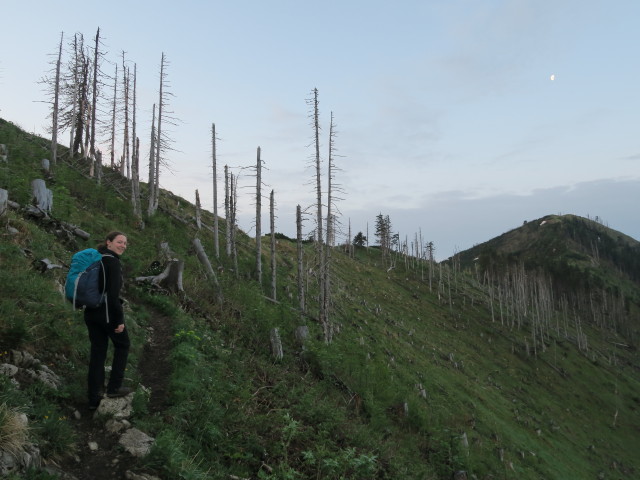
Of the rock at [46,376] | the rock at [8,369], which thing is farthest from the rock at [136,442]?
the rock at [8,369]

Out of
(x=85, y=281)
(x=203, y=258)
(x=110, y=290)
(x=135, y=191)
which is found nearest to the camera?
(x=85, y=281)

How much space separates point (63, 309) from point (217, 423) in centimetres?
412

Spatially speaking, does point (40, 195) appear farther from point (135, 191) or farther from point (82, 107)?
point (82, 107)

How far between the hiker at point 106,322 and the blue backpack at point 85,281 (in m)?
0.08

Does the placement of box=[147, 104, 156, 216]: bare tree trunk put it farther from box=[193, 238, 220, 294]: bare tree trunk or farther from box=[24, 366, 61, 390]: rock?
box=[24, 366, 61, 390]: rock

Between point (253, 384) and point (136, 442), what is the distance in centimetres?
504

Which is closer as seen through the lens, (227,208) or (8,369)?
(8,369)

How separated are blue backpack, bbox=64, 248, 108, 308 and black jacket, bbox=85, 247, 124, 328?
6cm

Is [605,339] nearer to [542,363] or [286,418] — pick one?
[542,363]

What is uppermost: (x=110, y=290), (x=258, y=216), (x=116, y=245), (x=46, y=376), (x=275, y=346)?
(x=258, y=216)

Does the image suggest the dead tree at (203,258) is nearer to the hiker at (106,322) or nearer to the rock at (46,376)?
the rock at (46,376)

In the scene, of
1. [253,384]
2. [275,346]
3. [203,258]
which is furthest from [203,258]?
[253,384]

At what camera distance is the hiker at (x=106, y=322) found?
19.6ft

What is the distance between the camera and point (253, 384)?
10.4 meters
